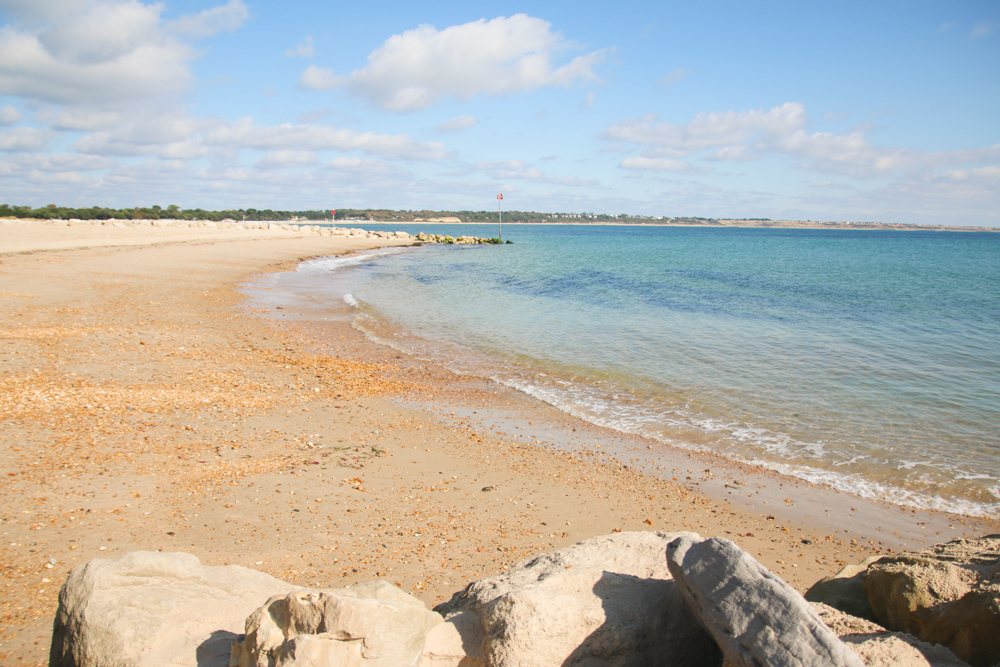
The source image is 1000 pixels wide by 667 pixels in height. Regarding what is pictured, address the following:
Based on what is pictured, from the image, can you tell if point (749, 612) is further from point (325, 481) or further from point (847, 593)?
point (325, 481)

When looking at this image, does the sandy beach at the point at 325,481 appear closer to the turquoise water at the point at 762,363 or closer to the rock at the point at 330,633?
the turquoise water at the point at 762,363

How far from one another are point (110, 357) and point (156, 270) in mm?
17251

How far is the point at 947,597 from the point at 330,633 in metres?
3.56

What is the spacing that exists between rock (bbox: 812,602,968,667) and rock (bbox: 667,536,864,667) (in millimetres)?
578

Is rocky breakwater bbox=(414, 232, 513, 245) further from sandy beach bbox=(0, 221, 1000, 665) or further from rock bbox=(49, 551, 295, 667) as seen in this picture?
rock bbox=(49, 551, 295, 667)

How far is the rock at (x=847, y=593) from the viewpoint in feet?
12.7

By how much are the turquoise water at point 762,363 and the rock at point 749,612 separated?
221 inches

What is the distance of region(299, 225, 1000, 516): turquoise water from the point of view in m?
8.44

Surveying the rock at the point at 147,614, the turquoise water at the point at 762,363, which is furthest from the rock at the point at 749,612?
the turquoise water at the point at 762,363

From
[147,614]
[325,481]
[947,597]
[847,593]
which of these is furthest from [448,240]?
[947,597]

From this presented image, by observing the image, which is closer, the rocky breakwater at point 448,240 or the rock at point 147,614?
the rock at point 147,614

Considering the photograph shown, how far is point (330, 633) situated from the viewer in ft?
8.85

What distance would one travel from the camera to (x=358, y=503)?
6.13m

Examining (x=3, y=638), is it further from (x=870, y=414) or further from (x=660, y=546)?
(x=870, y=414)
